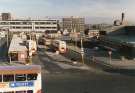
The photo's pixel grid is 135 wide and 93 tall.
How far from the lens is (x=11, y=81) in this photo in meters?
33.7

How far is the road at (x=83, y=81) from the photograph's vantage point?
5569 cm

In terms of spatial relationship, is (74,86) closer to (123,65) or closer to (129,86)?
(129,86)

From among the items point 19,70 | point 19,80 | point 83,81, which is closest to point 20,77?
point 19,80

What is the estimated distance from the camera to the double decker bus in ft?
110

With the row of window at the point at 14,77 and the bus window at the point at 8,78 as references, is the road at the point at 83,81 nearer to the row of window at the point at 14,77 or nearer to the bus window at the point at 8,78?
the row of window at the point at 14,77

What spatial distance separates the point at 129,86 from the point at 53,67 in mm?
27719

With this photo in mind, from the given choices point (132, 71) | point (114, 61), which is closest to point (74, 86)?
point (132, 71)

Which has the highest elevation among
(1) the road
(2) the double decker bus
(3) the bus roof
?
(3) the bus roof

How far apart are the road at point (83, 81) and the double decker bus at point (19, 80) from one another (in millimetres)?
20771

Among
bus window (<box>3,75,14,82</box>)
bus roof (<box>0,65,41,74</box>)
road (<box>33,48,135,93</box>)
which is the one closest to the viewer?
bus roof (<box>0,65,41,74</box>)

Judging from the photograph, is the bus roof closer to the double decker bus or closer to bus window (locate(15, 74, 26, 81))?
the double decker bus

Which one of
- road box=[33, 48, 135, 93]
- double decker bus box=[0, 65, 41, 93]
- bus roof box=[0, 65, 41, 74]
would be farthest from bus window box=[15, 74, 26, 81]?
road box=[33, 48, 135, 93]

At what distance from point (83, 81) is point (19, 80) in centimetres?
3113

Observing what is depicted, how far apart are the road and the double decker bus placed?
68.1 ft
